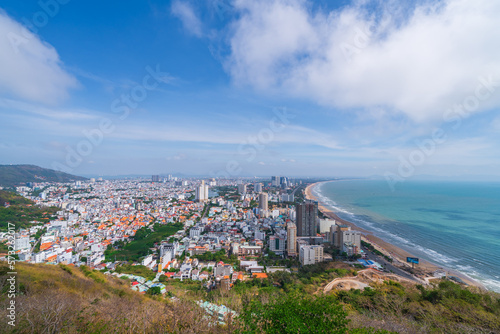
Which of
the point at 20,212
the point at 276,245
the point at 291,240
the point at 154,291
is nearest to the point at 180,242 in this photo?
the point at 276,245

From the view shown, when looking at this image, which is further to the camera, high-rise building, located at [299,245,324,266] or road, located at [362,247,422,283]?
high-rise building, located at [299,245,324,266]

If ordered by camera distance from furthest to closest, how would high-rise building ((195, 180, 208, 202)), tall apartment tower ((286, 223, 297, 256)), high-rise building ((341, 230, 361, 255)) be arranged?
high-rise building ((195, 180, 208, 202)) → tall apartment tower ((286, 223, 297, 256)) → high-rise building ((341, 230, 361, 255))

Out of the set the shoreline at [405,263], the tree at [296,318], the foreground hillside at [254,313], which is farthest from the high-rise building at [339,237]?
the tree at [296,318]

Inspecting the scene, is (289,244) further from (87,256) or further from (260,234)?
(87,256)

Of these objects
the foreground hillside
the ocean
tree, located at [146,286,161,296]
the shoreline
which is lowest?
the shoreline

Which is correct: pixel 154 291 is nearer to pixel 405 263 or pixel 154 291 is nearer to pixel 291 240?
pixel 291 240

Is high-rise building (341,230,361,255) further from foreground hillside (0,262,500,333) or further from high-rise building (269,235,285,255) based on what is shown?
foreground hillside (0,262,500,333)

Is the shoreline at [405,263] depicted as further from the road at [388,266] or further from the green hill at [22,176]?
the green hill at [22,176]

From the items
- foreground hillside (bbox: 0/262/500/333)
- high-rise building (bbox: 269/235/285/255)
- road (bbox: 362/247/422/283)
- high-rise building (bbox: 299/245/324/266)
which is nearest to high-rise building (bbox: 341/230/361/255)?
road (bbox: 362/247/422/283)
